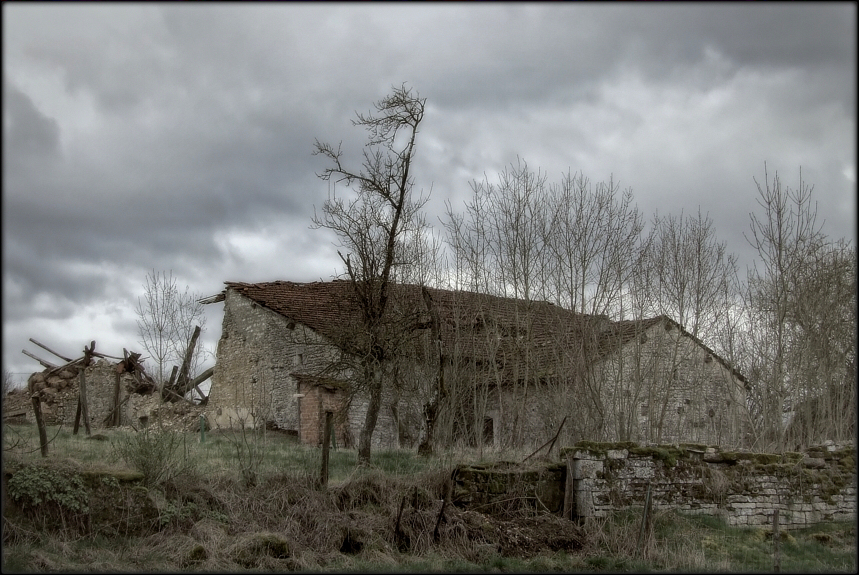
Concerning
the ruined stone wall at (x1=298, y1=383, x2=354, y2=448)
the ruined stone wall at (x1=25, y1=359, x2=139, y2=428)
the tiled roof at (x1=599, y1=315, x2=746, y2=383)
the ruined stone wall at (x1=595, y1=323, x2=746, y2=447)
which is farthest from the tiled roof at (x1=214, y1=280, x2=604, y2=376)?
the ruined stone wall at (x1=25, y1=359, x2=139, y2=428)

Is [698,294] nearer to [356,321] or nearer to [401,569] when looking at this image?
[356,321]

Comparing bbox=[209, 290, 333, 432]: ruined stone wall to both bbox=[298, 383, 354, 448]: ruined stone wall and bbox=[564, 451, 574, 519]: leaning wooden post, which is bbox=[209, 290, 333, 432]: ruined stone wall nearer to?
bbox=[298, 383, 354, 448]: ruined stone wall

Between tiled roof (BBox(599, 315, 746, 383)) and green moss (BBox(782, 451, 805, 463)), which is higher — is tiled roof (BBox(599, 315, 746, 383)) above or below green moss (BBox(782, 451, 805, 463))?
above

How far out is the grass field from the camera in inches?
392

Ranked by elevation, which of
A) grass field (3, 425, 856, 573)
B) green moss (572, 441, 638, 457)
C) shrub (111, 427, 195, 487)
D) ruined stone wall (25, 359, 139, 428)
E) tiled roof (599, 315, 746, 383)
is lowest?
grass field (3, 425, 856, 573)

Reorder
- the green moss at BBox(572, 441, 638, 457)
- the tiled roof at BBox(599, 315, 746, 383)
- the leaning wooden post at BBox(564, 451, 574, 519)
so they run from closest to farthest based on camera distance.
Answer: the leaning wooden post at BBox(564, 451, 574, 519) < the green moss at BBox(572, 441, 638, 457) < the tiled roof at BBox(599, 315, 746, 383)

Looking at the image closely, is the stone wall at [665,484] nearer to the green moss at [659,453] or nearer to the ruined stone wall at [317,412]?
the green moss at [659,453]

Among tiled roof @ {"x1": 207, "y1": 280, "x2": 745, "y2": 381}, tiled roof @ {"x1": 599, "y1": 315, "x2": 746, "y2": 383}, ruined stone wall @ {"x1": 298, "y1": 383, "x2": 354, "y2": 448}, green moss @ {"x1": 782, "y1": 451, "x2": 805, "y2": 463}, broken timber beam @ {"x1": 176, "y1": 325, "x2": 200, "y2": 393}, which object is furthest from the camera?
broken timber beam @ {"x1": 176, "y1": 325, "x2": 200, "y2": 393}

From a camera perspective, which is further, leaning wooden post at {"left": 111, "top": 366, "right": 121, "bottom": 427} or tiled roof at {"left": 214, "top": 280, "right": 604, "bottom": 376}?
leaning wooden post at {"left": 111, "top": 366, "right": 121, "bottom": 427}

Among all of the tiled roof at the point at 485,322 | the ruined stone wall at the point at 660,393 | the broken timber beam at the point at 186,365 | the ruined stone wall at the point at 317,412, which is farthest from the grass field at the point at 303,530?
the broken timber beam at the point at 186,365

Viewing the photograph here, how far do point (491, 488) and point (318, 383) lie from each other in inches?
337

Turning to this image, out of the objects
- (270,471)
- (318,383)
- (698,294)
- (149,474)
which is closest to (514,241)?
(698,294)

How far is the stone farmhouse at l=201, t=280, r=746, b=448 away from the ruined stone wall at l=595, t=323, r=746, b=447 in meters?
0.04

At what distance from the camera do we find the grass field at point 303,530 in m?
9.95
